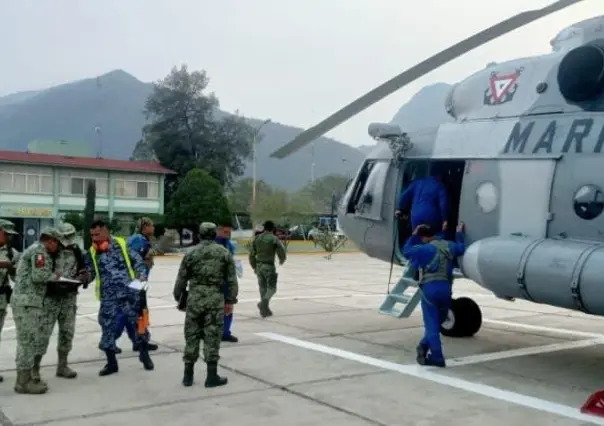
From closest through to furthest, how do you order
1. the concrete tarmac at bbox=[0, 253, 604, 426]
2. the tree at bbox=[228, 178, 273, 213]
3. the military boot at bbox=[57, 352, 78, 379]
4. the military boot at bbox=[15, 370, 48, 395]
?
the concrete tarmac at bbox=[0, 253, 604, 426] → the military boot at bbox=[15, 370, 48, 395] → the military boot at bbox=[57, 352, 78, 379] → the tree at bbox=[228, 178, 273, 213]

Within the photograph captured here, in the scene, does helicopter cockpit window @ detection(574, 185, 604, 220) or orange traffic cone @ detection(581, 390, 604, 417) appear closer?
orange traffic cone @ detection(581, 390, 604, 417)

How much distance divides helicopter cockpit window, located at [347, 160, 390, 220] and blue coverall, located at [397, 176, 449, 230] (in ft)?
2.61

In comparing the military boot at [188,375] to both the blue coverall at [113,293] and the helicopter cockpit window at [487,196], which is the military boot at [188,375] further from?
the helicopter cockpit window at [487,196]

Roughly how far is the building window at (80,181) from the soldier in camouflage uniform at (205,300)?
42544mm

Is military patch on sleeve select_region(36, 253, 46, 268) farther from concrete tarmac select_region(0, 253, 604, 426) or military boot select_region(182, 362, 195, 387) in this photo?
military boot select_region(182, 362, 195, 387)

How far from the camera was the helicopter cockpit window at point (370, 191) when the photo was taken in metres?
9.76

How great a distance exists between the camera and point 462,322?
9.73 metres

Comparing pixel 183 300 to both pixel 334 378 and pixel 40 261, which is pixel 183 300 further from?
pixel 334 378

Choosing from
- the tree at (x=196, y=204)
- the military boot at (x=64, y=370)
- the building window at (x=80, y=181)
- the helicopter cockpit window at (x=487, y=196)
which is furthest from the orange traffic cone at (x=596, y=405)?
the building window at (x=80, y=181)

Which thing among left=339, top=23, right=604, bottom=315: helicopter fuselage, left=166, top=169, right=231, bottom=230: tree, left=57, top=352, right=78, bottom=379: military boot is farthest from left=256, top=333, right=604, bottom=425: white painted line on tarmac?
left=166, top=169, right=231, bottom=230: tree

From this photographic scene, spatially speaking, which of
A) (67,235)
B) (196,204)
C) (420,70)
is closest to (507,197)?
(420,70)

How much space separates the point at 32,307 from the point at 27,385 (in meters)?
0.73

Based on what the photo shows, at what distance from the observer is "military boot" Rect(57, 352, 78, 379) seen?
7043 mm

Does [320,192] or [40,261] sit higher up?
[320,192]
